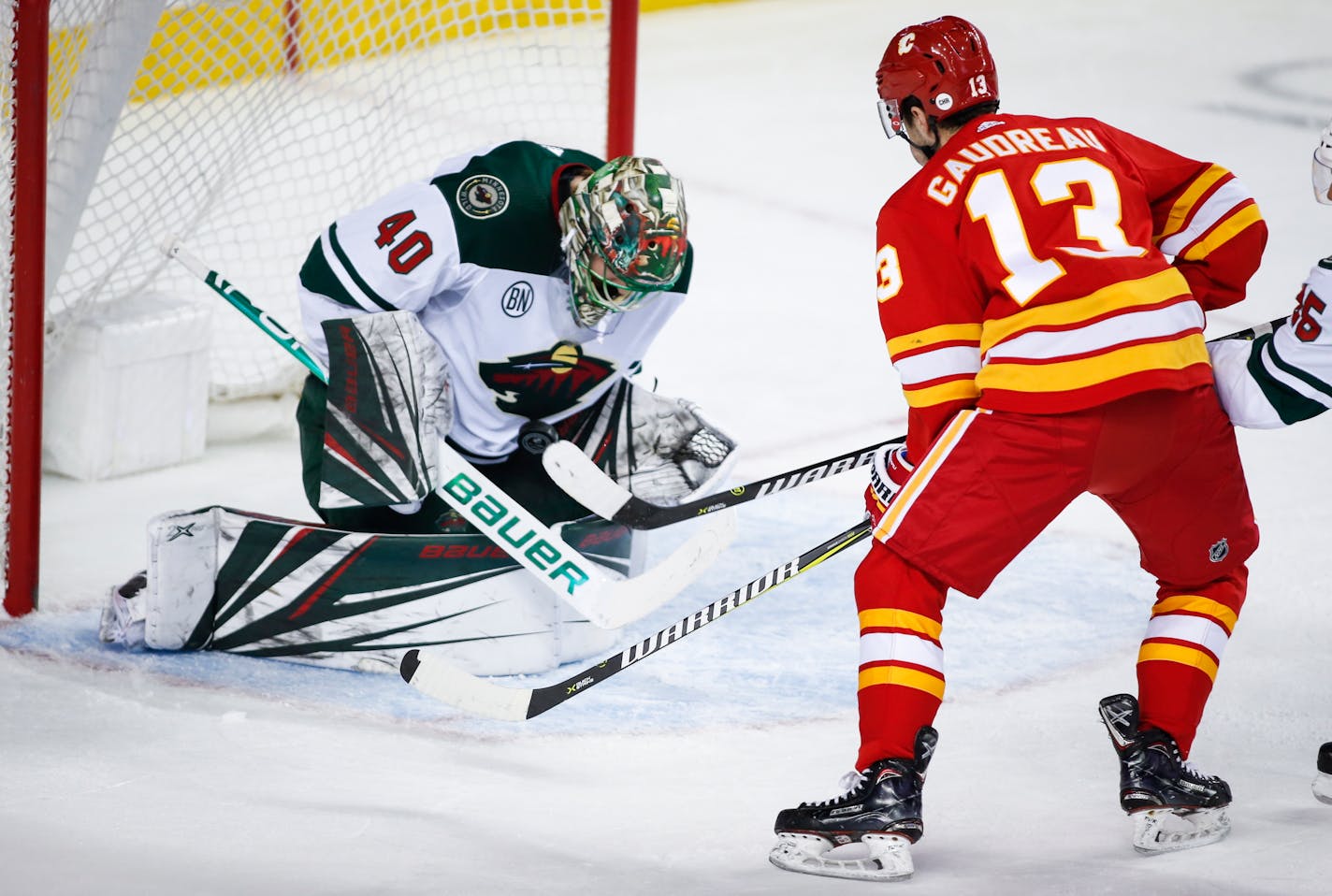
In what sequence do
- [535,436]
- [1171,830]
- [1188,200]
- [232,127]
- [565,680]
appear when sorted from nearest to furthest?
1. [1171,830]
2. [1188,200]
3. [565,680]
4. [535,436]
5. [232,127]

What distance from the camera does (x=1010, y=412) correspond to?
2.11 metres

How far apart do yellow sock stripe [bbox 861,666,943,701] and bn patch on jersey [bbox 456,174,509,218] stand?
101 cm

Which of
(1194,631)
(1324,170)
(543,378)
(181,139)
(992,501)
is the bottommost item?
(1194,631)

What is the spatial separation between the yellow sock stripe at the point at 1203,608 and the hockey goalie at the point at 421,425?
0.86 meters

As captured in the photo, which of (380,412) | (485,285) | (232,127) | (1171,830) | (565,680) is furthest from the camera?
(232,127)

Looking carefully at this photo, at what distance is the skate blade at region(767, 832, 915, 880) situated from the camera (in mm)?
2107

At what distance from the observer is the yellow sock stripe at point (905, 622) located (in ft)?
7.01

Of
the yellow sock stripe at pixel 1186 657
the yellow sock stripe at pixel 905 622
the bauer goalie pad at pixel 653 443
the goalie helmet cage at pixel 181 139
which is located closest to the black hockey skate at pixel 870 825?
the yellow sock stripe at pixel 905 622

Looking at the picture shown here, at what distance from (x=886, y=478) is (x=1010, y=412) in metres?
0.28

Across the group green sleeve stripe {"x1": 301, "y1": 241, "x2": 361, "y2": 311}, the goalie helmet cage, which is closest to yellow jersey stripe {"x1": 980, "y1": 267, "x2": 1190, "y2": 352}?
green sleeve stripe {"x1": 301, "y1": 241, "x2": 361, "y2": 311}

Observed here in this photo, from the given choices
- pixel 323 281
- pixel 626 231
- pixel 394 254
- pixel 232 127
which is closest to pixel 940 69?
pixel 626 231

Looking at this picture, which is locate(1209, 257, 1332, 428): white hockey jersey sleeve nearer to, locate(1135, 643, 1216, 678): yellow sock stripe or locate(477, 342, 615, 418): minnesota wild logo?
locate(1135, 643, 1216, 678): yellow sock stripe

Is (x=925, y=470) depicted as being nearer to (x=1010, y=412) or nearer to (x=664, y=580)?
(x=1010, y=412)

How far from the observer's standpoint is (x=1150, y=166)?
2295 millimetres
